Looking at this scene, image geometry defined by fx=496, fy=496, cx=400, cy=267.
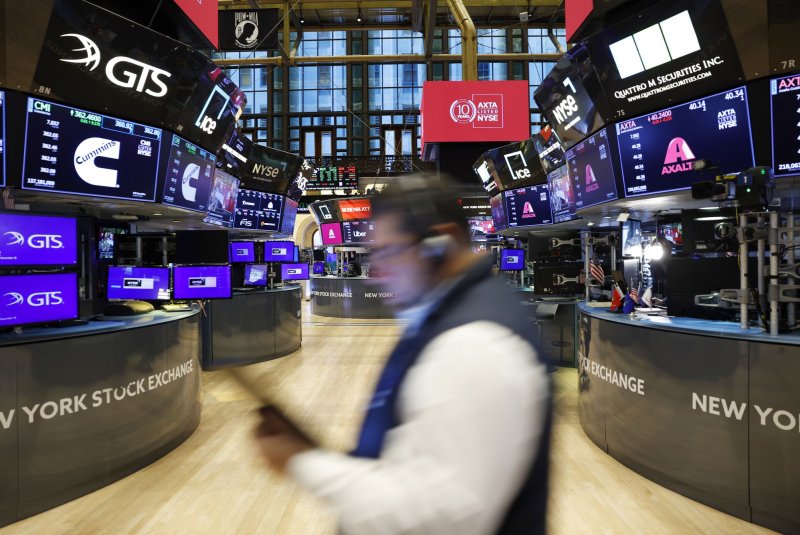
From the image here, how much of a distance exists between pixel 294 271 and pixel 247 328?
166 inches

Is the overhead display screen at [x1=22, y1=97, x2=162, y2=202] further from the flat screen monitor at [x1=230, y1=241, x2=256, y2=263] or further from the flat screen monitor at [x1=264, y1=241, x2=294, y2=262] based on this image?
the flat screen monitor at [x1=264, y1=241, x2=294, y2=262]

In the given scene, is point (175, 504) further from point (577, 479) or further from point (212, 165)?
point (212, 165)

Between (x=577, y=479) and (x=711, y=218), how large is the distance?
2.42m

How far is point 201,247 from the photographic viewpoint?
6.08 meters

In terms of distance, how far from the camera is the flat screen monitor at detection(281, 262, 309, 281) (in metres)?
11.8

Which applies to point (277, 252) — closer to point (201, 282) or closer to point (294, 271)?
point (294, 271)

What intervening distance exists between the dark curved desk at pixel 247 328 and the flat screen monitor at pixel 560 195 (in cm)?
476

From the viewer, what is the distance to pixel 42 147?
3.70m

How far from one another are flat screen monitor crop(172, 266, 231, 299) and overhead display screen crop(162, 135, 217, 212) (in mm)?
725

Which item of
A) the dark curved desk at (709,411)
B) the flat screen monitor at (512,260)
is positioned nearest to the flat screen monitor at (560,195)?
the flat screen monitor at (512,260)

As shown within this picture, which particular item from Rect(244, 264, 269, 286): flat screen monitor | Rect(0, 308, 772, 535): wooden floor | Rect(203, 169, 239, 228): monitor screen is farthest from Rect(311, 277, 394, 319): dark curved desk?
Rect(0, 308, 772, 535): wooden floor

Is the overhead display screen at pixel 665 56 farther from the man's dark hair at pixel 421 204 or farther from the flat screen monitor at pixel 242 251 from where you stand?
the flat screen monitor at pixel 242 251

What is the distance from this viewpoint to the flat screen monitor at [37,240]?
11.0 ft

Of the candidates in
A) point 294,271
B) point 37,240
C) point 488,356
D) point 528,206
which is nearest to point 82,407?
point 37,240
